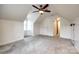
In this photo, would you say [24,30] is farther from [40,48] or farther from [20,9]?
[20,9]

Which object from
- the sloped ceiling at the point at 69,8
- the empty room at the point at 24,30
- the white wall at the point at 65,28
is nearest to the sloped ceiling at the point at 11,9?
the empty room at the point at 24,30

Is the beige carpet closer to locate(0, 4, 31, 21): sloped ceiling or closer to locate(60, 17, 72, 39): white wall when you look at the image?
locate(60, 17, 72, 39): white wall

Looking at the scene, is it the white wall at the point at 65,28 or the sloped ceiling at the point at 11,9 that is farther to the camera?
the white wall at the point at 65,28

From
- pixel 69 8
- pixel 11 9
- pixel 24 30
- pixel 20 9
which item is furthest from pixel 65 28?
pixel 11 9

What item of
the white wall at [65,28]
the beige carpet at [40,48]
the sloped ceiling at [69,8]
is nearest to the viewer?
the sloped ceiling at [69,8]

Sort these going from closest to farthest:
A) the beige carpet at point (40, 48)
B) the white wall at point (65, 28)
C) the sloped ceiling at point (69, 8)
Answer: the sloped ceiling at point (69, 8), the beige carpet at point (40, 48), the white wall at point (65, 28)

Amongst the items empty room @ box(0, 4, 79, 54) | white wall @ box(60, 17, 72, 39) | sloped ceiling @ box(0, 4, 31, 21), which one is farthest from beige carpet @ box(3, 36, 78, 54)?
sloped ceiling @ box(0, 4, 31, 21)

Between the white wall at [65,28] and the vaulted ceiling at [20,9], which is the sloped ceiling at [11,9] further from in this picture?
the white wall at [65,28]

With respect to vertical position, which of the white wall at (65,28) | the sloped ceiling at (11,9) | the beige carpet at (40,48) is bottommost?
the beige carpet at (40,48)
